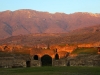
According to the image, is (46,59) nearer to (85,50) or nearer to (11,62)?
(85,50)

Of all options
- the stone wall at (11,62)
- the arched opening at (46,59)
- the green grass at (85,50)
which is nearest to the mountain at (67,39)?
the arched opening at (46,59)

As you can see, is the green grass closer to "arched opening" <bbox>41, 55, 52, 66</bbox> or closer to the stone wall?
"arched opening" <bbox>41, 55, 52, 66</bbox>

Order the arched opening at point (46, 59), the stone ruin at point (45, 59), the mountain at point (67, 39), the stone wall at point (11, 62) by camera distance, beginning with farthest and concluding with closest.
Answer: the mountain at point (67, 39)
the arched opening at point (46, 59)
the stone wall at point (11, 62)
the stone ruin at point (45, 59)

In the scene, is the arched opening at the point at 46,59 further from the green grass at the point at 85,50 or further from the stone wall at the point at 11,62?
the stone wall at the point at 11,62

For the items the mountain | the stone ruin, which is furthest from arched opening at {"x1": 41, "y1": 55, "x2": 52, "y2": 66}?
the mountain

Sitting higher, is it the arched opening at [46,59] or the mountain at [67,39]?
the mountain at [67,39]

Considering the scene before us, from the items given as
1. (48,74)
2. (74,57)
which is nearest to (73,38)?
(74,57)

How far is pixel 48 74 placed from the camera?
35375mm

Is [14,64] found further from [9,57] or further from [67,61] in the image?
[67,61]

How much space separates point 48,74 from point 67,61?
2614cm

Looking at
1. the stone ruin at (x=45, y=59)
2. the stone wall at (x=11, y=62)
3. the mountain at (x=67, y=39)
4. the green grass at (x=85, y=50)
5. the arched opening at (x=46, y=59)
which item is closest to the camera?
the stone ruin at (x=45, y=59)

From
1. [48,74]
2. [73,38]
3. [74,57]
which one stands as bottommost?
[48,74]

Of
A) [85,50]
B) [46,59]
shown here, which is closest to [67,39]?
[46,59]

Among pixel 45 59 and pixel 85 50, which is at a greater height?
pixel 85 50
